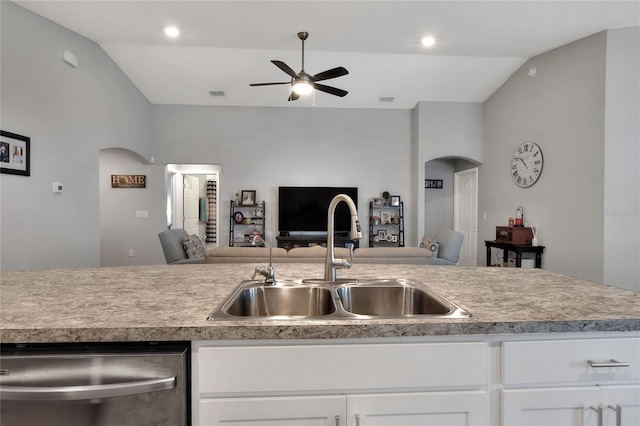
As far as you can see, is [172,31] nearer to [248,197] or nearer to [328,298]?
[248,197]

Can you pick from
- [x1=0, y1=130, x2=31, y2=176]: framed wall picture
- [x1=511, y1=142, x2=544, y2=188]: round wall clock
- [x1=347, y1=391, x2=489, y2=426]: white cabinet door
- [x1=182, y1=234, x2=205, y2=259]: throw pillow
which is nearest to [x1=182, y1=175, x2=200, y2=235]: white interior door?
[x1=182, y1=234, x2=205, y2=259]: throw pillow

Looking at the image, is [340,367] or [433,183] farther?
[433,183]

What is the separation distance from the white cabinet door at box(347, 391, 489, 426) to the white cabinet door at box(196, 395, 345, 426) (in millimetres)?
52

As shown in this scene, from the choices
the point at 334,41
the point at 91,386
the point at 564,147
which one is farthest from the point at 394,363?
the point at 564,147

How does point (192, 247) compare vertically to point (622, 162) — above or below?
below

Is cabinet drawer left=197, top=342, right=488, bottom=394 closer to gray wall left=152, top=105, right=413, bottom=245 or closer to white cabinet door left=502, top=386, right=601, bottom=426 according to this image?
white cabinet door left=502, top=386, right=601, bottom=426

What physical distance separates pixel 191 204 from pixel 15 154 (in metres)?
4.11

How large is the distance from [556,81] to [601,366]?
4673 millimetres

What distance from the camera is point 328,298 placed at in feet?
4.24

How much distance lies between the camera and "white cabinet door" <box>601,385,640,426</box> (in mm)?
906

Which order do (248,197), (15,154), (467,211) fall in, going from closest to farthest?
(15,154)
(248,197)
(467,211)

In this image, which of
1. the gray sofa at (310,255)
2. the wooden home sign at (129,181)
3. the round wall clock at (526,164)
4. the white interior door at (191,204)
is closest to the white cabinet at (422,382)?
the gray sofa at (310,255)

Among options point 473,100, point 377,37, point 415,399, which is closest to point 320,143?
point 377,37

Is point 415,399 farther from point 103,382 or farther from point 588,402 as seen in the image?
point 103,382
